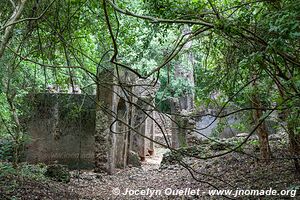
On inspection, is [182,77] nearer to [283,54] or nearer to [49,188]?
[49,188]

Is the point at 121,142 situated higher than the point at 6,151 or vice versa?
the point at 121,142

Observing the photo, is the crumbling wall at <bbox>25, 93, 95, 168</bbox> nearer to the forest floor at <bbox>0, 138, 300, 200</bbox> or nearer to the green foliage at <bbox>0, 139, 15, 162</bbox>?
the green foliage at <bbox>0, 139, 15, 162</bbox>

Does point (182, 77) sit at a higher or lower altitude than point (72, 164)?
higher

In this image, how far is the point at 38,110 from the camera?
9.95 metres

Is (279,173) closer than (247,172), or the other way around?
(279,173)

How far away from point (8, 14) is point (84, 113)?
525 centimetres

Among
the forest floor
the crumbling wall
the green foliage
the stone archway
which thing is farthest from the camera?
the stone archway

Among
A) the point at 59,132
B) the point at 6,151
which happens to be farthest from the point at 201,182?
the point at 59,132

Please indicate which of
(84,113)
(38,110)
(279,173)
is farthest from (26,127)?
(279,173)

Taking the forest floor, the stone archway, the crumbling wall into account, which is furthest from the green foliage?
the stone archway

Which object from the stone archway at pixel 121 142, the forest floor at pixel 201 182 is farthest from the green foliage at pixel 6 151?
the stone archway at pixel 121 142

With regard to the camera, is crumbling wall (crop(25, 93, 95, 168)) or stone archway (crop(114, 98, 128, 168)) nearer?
crumbling wall (crop(25, 93, 95, 168))

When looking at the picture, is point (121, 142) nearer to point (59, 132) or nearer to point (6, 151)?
point (59, 132)

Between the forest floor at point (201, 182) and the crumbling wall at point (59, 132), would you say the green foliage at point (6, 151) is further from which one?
the forest floor at point (201, 182)
